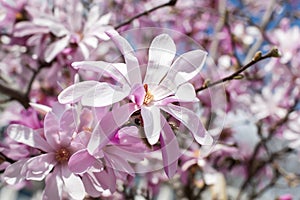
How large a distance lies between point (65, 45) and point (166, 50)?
419mm

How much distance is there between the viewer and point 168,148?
0.55 meters

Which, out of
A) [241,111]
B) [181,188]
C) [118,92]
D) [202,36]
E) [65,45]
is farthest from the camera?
[202,36]

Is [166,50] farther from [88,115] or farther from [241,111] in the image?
[241,111]

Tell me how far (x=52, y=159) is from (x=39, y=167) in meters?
0.03

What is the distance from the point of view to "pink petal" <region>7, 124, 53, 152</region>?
0.63 m

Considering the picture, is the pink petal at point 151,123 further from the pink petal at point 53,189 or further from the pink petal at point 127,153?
the pink petal at point 53,189

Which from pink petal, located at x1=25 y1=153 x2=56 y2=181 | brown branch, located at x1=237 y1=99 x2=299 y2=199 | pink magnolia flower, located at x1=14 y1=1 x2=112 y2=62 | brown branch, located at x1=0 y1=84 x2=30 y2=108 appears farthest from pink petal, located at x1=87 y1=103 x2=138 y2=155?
brown branch, located at x1=237 y1=99 x2=299 y2=199

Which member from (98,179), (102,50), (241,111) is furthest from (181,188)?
(98,179)

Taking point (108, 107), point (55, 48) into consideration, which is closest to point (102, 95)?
point (108, 107)

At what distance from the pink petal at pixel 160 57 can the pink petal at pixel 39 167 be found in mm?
187

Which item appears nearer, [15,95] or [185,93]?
[185,93]

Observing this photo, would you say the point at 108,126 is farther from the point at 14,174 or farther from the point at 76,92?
the point at 14,174

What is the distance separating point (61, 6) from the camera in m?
1.08

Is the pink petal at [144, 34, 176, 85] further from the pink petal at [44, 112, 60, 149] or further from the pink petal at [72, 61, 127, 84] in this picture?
the pink petal at [44, 112, 60, 149]
